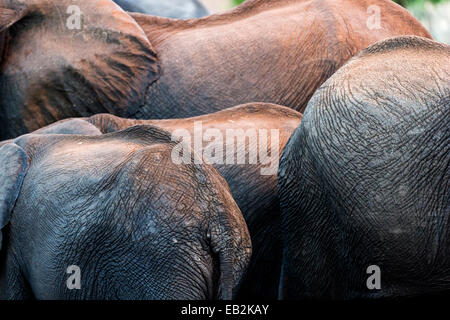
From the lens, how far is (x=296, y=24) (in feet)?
7.84

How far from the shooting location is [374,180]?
1.40 m

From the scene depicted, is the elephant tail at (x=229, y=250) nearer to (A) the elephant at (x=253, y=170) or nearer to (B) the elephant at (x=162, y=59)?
(A) the elephant at (x=253, y=170)

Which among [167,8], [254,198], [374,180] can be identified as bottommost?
[254,198]

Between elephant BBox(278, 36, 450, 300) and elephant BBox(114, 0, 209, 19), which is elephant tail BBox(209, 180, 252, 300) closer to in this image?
elephant BBox(278, 36, 450, 300)

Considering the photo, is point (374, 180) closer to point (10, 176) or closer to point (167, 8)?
point (10, 176)

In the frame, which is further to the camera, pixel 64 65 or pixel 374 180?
pixel 64 65

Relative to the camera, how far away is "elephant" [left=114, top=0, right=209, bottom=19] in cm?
309

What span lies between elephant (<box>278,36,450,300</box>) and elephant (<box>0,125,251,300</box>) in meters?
0.18

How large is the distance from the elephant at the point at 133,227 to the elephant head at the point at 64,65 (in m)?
0.80

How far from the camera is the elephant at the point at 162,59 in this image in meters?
2.31

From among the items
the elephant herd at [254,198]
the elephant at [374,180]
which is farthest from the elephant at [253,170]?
the elephant at [374,180]

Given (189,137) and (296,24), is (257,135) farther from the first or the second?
(296,24)

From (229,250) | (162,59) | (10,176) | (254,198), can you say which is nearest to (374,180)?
(229,250)

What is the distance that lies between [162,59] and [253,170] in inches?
30.7
